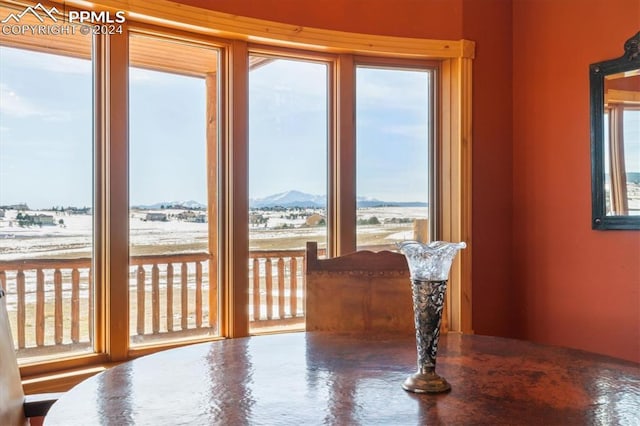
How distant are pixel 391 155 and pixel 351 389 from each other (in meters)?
1.94

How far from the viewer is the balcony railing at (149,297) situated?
7.23 ft

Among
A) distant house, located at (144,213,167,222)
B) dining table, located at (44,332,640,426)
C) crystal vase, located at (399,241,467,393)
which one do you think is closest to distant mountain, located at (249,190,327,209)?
distant house, located at (144,213,167,222)

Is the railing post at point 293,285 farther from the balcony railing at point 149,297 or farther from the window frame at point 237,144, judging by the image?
the window frame at point 237,144

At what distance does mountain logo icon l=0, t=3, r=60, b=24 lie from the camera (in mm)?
2112

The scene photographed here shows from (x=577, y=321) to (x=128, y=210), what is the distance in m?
2.34

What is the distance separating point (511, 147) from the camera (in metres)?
3.10

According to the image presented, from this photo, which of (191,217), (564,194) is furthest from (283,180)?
(564,194)

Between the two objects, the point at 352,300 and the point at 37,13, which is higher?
the point at 37,13

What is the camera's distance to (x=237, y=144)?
2.62 m

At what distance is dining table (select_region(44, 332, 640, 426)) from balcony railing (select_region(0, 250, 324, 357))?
896 mm

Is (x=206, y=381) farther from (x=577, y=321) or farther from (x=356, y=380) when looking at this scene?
(x=577, y=321)

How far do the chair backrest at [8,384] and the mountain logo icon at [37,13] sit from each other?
1344 millimetres

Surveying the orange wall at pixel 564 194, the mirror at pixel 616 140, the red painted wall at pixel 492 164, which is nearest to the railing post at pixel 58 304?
the red painted wall at pixel 492 164

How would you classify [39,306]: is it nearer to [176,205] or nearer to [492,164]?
[176,205]
